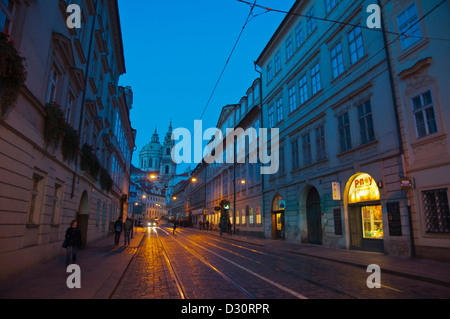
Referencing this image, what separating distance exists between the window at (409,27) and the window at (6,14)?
1420 cm

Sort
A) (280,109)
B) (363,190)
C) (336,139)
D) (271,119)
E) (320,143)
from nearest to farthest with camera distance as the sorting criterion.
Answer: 1. (363,190)
2. (336,139)
3. (320,143)
4. (280,109)
5. (271,119)

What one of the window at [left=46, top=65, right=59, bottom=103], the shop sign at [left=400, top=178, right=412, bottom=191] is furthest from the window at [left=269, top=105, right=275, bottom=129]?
the window at [left=46, top=65, right=59, bottom=103]

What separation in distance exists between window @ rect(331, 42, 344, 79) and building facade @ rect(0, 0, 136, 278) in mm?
14522

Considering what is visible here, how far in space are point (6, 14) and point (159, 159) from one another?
524 ft

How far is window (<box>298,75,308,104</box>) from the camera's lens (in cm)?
2197

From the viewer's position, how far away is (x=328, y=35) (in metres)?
19.3

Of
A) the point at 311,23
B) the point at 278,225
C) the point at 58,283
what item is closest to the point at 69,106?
the point at 58,283

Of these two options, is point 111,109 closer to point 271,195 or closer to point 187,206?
point 271,195

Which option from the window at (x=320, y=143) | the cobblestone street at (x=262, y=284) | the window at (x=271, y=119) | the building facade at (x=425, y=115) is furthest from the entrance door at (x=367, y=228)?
the window at (x=271, y=119)

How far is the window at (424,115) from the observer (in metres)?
11.9

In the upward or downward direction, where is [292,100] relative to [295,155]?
upward

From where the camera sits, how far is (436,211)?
1150 cm

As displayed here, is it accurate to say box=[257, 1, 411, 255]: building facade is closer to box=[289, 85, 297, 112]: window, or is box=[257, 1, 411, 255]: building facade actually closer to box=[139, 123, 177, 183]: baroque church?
box=[289, 85, 297, 112]: window

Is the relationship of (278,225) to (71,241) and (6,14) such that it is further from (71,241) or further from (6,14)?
(6,14)
